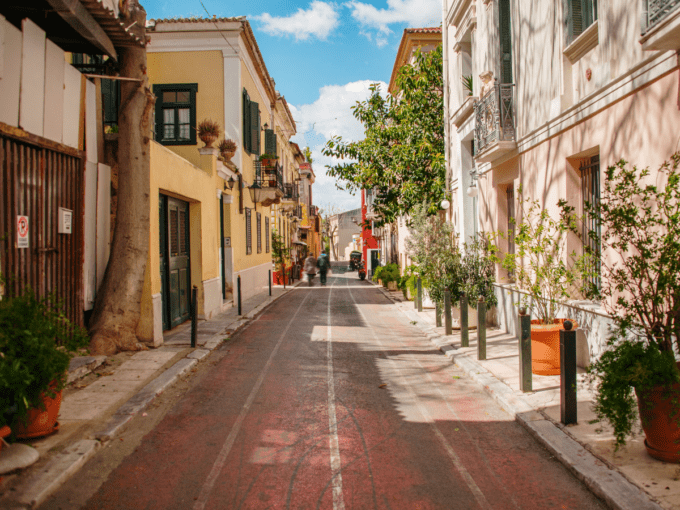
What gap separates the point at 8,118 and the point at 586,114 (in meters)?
7.12

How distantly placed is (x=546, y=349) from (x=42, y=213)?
6.72 m

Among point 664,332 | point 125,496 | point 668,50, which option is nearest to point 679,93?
point 668,50

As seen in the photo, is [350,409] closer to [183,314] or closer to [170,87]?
[183,314]

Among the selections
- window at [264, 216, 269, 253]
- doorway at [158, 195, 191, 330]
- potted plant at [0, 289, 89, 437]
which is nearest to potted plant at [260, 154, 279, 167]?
window at [264, 216, 269, 253]

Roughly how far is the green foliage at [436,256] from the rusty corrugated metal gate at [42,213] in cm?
669

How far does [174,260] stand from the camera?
38.3 ft

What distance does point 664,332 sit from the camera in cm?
412

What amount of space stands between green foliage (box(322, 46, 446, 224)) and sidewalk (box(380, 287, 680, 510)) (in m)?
9.17

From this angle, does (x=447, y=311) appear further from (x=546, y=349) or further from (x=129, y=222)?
(x=129, y=222)

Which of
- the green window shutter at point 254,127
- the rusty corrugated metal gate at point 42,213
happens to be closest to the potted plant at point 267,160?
the green window shutter at point 254,127

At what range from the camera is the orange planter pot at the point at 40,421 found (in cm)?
461

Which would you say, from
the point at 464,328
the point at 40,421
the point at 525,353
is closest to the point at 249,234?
the point at 464,328

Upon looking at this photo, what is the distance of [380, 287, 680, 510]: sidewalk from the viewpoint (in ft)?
11.7

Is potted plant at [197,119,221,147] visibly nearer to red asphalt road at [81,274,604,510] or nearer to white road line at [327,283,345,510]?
red asphalt road at [81,274,604,510]
